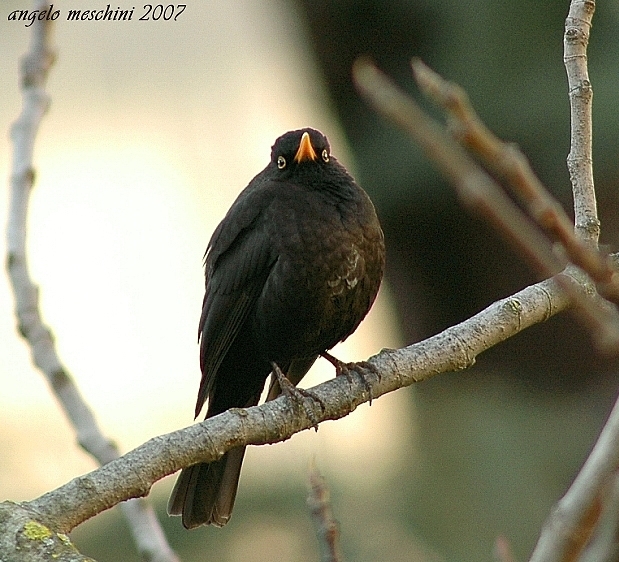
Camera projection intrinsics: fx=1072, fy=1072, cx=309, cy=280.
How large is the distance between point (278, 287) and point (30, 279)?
1298 mm

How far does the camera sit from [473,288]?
657cm

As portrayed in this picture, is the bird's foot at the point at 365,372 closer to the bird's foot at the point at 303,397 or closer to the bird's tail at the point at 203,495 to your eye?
the bird's foot at the point at 303,397

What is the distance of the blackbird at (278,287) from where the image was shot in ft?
12.0

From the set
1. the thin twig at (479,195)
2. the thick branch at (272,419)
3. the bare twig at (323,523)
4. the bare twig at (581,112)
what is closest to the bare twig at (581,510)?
the thin twig at (479,195)

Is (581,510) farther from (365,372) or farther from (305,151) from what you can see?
(305,151)

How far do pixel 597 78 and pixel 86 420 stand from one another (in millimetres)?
4360

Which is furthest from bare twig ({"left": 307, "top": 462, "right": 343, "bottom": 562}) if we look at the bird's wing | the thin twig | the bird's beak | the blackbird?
the bird's beak

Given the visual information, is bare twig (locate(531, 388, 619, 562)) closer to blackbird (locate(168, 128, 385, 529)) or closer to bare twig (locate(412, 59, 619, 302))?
bare twig (locate(412, 59, 619, 302))

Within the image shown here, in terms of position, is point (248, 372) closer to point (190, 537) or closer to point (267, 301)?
point (267, 301)

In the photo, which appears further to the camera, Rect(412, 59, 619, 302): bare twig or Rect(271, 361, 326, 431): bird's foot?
Rect(271, 361, 326, 431): bird's foot

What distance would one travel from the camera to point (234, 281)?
12.6ft

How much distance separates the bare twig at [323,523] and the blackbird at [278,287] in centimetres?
192

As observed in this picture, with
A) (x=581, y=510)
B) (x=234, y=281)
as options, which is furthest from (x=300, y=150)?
(x=581, y=510)

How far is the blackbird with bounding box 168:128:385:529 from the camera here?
3.66 meters
